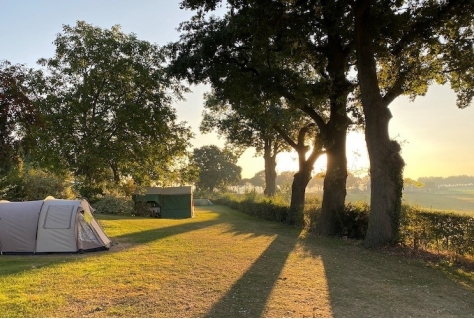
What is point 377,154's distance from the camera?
451 inches

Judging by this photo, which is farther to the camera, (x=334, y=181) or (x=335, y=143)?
(x=335, y=143)

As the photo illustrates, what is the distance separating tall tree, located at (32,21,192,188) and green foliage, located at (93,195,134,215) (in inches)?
120

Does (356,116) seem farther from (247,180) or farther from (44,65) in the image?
(247,180)

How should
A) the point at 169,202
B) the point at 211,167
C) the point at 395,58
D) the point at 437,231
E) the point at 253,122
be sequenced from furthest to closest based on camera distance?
the point at 211,167
the point at 169,202
the point at 253,122
the point at 395,58
the point at 437,231

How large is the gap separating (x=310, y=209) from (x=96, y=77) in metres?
15.8

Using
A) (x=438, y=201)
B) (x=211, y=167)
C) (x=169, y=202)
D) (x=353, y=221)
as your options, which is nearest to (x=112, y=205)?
(x=169, y=202)

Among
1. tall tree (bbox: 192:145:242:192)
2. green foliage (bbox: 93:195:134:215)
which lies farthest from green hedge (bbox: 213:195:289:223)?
tall tree (bbox: 192:145:242:192)

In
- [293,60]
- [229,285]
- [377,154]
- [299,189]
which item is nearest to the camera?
[229,285]

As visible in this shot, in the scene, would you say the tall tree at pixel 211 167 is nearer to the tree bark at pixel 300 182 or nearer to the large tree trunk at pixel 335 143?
the tree bark at pixel 300 182

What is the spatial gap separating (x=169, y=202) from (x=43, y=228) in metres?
19.5

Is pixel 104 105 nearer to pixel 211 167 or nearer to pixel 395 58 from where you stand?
pixel 395 58

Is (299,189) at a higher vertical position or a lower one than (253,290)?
higher

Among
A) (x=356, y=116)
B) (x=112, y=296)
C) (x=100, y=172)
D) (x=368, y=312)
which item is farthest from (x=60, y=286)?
(x=100, y=172)

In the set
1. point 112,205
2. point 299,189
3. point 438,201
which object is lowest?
point 438,201
